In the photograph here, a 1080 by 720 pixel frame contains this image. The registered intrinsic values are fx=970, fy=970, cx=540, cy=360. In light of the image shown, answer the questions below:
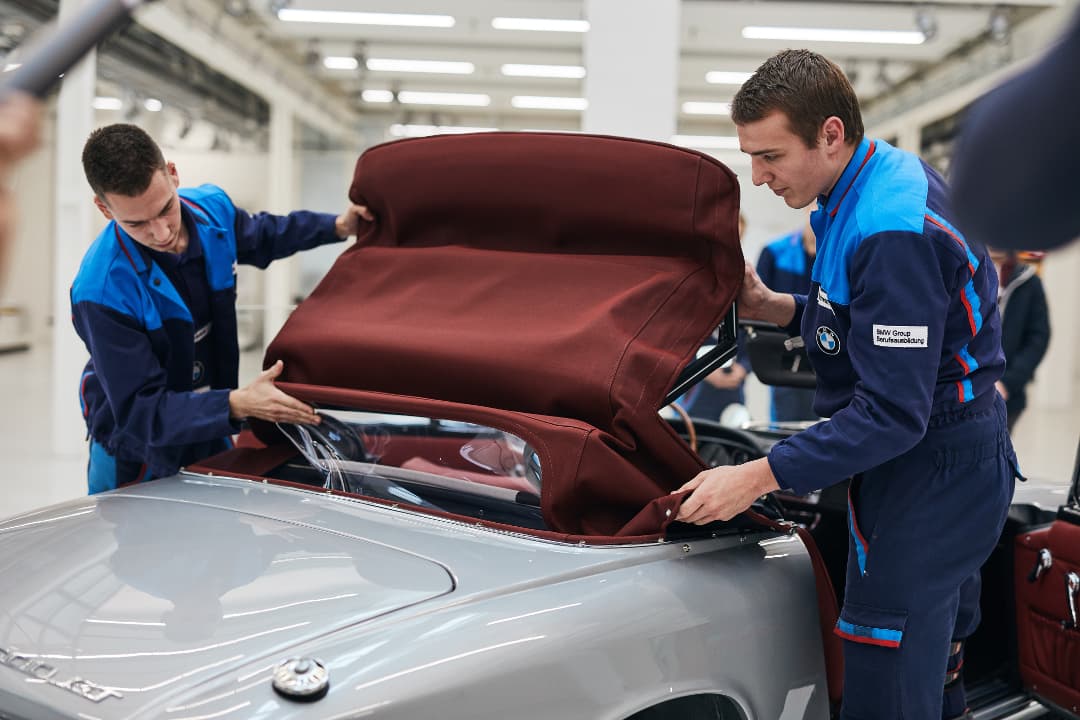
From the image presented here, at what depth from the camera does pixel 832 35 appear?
454 inches

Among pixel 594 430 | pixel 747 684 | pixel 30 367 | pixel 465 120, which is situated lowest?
pixel 30 367

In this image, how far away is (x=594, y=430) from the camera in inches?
77.2

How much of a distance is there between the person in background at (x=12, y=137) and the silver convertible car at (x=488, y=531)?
818 millimetres

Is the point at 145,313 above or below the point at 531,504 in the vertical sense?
above

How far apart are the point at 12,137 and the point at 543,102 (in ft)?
53.2

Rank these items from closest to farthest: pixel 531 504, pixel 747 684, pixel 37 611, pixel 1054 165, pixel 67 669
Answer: pixel 1054 165 → pixel 67 669 → pixel 37 611 → pixel 747 684 → pixel 531 504

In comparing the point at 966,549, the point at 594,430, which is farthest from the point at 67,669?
the point at 966,549

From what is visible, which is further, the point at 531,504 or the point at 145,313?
the point at 145,313

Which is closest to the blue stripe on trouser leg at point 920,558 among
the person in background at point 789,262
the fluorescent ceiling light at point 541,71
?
the person in background at point 789,262

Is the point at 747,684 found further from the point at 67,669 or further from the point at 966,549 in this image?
the point at 67,669

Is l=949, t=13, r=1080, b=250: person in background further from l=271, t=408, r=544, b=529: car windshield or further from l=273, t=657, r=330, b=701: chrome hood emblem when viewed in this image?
l=271, t=408, r=544, b=529: car windshield

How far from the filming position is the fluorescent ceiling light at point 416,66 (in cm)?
1400

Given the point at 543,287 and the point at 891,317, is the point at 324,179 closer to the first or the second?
the point at 543,287

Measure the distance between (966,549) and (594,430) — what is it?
83cm
